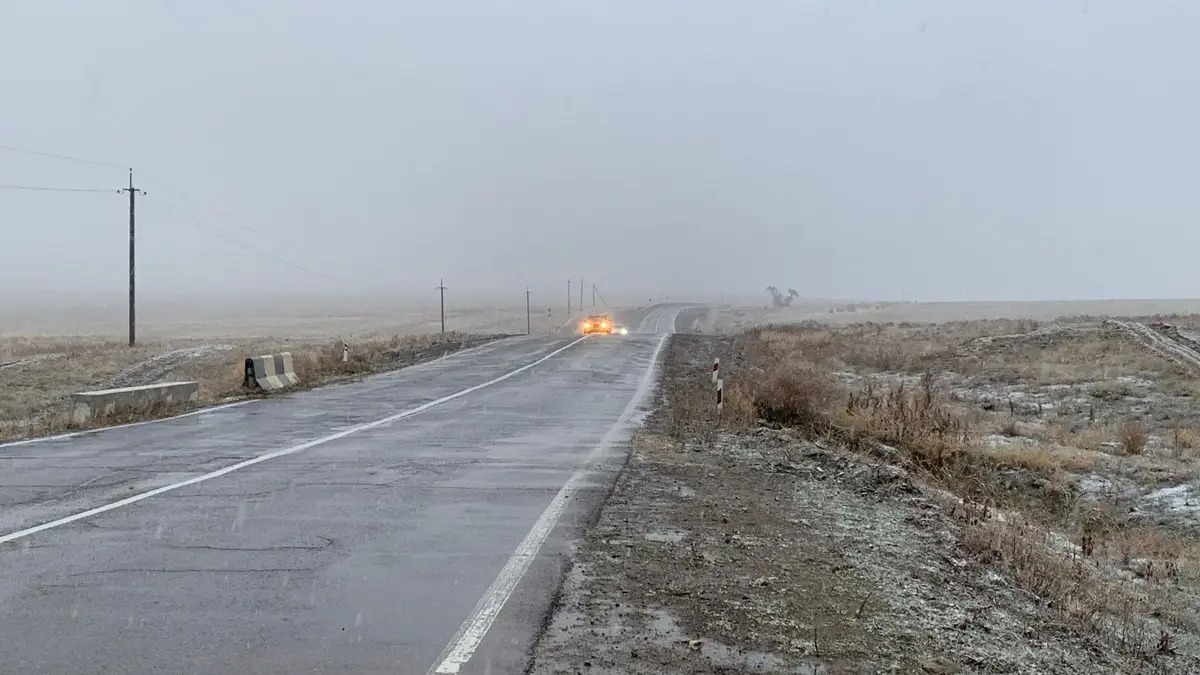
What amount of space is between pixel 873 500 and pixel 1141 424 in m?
12.2

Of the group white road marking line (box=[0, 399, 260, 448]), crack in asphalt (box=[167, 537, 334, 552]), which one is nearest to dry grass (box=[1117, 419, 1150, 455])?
crack in asphalt (box=[167, 537, 334, 552])

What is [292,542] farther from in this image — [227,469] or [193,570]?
[227,469]

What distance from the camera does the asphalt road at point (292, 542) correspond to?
5.45 metres

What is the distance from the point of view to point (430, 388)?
23.8 meters

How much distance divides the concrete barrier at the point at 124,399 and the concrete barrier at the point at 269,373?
2.44 meters

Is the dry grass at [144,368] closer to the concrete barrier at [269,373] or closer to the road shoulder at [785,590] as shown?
the concrete barrier at [269,373]

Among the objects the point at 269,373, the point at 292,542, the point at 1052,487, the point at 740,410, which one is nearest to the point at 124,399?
the point at 269,373

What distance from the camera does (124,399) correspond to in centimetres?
1798

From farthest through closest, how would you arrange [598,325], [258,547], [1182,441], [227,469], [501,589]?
[598,325] < [1182,441] < [227,469] < [258,547] < [501,589]

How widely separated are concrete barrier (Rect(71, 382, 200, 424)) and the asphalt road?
71.9 inches

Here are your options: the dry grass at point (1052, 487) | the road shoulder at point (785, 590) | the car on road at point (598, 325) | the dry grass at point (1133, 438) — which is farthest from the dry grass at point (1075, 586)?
the car on road at point (598, 325)

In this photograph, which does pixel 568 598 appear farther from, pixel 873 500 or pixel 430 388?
pixel 430 388

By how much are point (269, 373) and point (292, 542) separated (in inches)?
641

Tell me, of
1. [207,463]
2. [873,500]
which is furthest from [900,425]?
[207,463]
